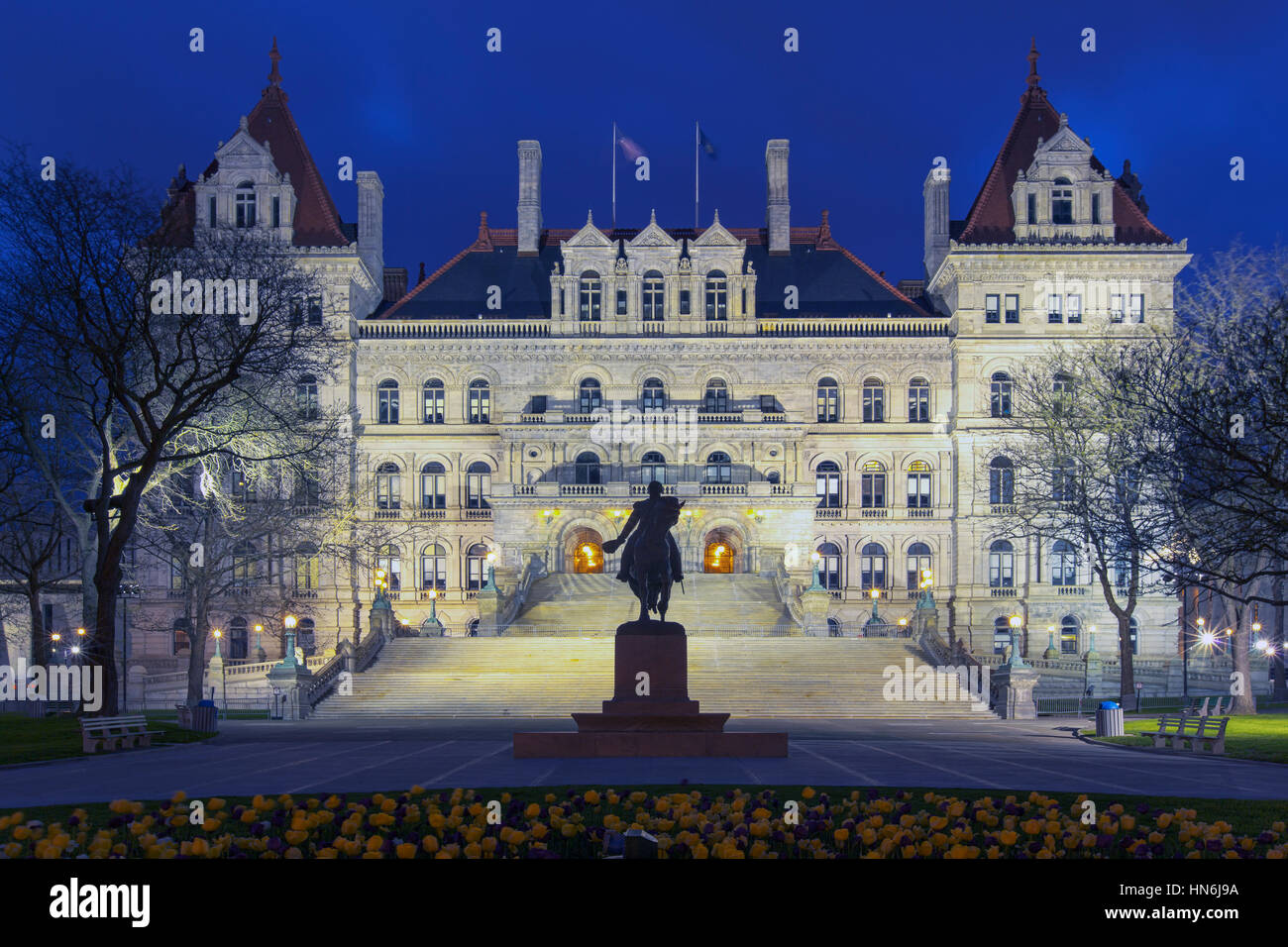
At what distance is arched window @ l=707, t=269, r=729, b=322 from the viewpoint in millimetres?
65938

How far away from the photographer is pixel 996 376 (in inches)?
2511

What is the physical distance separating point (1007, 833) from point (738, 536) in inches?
1999

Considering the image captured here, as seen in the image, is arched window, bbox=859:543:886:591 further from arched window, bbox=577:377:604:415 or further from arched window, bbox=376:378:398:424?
arched window, bbox=376:378:398:424

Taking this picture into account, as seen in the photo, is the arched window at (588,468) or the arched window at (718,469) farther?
the arched window at (588,468)

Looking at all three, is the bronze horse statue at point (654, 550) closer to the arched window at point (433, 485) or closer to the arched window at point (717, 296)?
the arched window at point (717, 296)

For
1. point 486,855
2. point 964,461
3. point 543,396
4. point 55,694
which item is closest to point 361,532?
point 543,396

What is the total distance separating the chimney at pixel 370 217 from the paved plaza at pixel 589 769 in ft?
142

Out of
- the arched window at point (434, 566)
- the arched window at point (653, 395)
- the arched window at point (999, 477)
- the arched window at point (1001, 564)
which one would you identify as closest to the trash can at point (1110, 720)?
the arched window at point (999, 477)

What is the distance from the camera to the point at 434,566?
65.7m

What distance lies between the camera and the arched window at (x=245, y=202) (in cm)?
6344

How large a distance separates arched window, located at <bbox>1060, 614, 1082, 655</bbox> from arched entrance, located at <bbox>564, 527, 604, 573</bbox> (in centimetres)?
2359

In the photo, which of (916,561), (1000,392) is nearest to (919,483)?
(916,561)

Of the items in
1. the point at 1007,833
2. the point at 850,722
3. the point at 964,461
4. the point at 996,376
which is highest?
the point at 996,376
